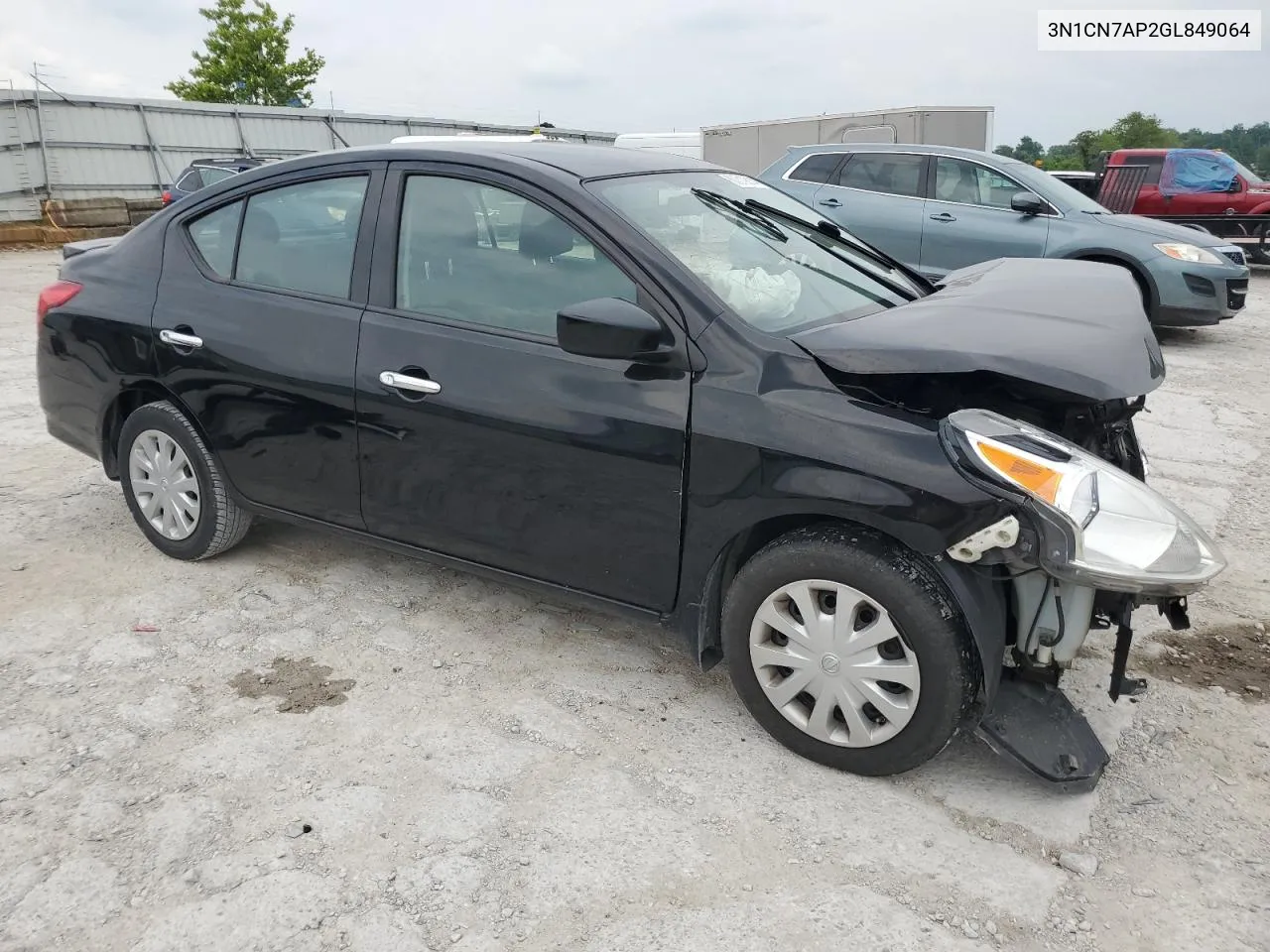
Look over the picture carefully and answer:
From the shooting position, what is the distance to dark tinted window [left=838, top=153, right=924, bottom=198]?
902cm

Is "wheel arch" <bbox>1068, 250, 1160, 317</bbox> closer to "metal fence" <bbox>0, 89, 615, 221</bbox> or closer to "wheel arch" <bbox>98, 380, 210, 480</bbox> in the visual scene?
"wheel arch" <bbox>98, 380, 210, 480</bbox>

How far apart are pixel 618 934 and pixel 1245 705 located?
2.16m

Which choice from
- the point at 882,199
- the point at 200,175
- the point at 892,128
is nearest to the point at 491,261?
the point at 882,199

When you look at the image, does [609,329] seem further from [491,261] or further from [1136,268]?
[1136,268]

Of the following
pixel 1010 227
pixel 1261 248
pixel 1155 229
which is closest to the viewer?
pixel 1010 227

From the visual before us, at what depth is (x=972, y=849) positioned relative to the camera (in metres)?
2.43

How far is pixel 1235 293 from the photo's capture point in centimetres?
855

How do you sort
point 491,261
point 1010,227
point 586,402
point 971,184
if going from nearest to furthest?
point 586,402 → point 491,261 → point 1010,227 → point 971,184

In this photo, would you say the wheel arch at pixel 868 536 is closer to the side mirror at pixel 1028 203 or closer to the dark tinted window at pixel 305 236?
the dark tinted window at pixel 305 236

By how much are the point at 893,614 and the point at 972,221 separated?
7.10 meters

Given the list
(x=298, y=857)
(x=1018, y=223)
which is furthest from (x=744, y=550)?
(x=1018, y=223)

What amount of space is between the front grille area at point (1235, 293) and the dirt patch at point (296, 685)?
8430mm

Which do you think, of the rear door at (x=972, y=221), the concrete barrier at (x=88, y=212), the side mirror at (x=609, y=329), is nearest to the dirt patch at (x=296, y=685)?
the side mirror at (x=609, y=329)

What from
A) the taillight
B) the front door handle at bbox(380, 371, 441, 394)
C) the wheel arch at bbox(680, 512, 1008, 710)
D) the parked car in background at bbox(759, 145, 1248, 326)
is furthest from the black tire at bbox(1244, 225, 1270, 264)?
the taillight
